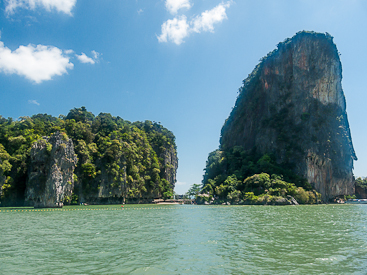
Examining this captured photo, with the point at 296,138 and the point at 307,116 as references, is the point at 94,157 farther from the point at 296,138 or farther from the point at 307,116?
the point at 307,116

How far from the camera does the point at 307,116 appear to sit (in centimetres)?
7525

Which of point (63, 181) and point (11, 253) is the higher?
point (63, 181)

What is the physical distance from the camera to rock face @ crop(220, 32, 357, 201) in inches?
2771

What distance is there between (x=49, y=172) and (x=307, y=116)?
6659cm

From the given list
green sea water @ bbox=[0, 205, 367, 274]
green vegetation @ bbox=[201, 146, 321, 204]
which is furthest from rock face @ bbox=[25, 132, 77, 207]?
green vegetation @ bbox=[201, 146, 321, 204]

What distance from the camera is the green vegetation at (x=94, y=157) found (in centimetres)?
4678

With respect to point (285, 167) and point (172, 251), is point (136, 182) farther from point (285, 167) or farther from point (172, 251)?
point (172, 251)

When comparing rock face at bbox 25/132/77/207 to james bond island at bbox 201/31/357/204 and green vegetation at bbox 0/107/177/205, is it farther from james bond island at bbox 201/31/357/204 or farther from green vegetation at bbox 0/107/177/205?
james bond island at bbox 201/31/357/204

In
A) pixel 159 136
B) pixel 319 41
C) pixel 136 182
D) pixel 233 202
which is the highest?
pixel 319 41

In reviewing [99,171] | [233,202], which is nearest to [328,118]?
[233,202]

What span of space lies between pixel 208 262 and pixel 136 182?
60.9 meters

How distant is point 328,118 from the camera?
73938mm

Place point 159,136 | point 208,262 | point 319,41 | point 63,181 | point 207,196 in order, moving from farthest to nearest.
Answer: point 159,136 → point 319,41 → point 207,196 → point 63,181 → point 208,262

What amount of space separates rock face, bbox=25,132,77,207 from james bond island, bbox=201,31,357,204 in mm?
35090
